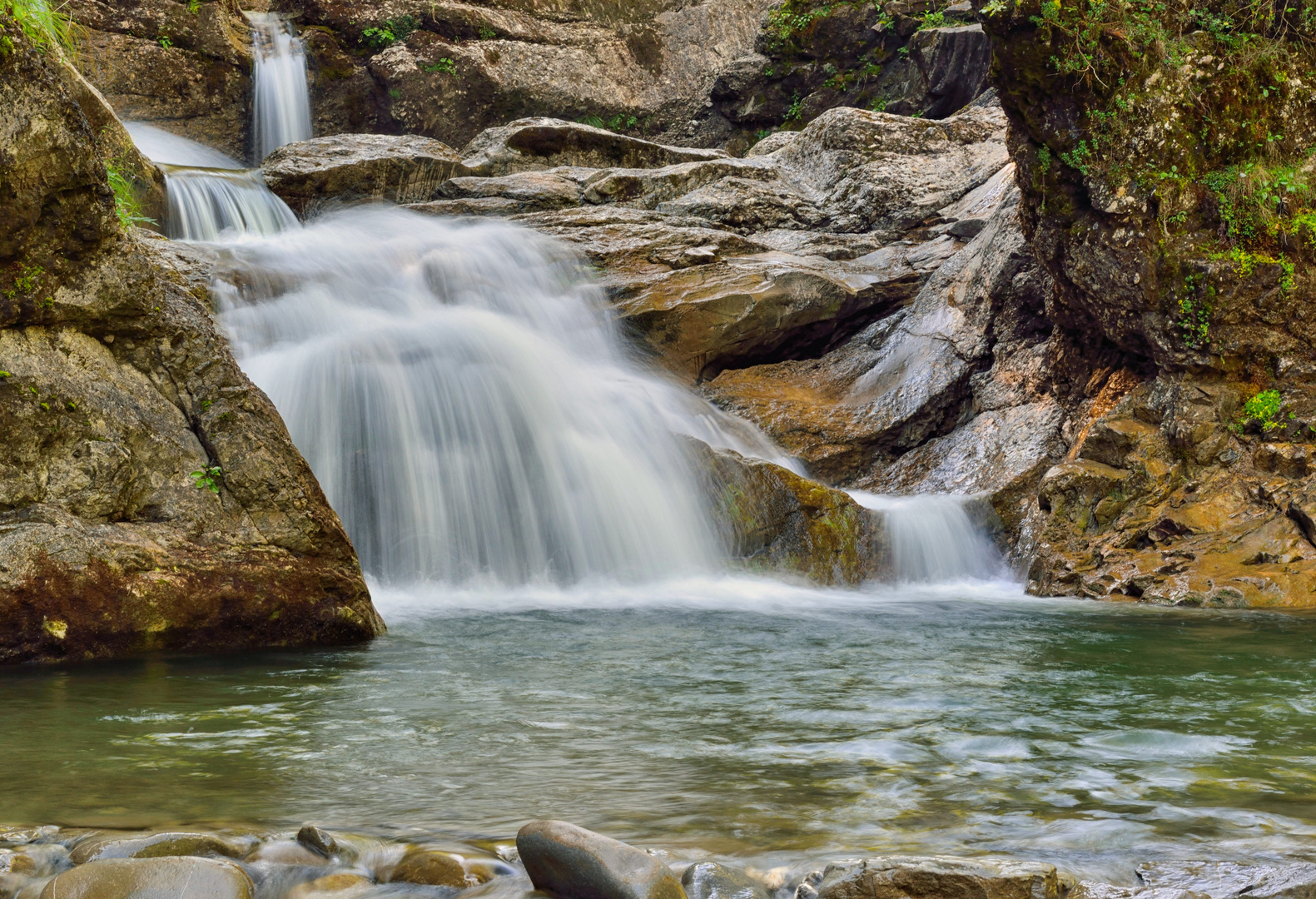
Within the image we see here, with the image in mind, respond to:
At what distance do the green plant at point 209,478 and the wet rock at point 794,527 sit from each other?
4.42 m

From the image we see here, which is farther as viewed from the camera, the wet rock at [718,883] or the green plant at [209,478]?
the green plant at [209,478]

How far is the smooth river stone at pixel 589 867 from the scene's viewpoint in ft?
6.43

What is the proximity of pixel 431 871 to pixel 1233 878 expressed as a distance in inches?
65.6

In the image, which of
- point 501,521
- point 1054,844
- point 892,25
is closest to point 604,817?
point 1054,844

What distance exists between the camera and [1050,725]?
3500 millimetres

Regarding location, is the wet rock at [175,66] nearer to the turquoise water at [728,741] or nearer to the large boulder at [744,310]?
the large boulder at [744,310]

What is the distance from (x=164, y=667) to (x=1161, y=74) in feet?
26.2

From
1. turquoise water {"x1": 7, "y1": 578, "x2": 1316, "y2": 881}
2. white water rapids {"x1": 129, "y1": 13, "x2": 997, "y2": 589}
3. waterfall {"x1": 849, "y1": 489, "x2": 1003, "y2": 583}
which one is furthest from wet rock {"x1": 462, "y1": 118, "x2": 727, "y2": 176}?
turquoise water {"x1": 7, "y1": 578, "x2": 1316, "y2": 881}

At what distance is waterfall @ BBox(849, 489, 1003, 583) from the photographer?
8.42 m

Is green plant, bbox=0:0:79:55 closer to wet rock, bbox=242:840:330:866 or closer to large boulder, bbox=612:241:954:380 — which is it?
wet rock, bbox=242:840:330:866

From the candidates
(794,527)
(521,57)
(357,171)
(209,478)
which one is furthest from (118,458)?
(521,57)

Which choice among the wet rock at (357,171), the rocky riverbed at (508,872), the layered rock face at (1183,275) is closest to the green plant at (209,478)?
the rocky riverbed at (508,872)

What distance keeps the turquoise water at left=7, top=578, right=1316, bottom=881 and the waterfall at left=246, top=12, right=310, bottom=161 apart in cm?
1299

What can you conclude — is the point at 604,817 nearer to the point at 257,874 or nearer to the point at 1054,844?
the point at 257,874
